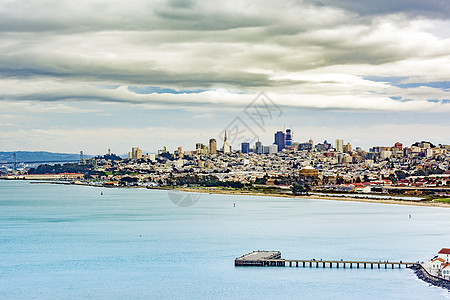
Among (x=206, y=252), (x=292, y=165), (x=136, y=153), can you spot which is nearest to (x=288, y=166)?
(x=292, y=165)

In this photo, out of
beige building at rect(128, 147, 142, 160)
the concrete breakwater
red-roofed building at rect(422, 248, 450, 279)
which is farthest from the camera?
beige building at rect(128, 147, 142, 160)

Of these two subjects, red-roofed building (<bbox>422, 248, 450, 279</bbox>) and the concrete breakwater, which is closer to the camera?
the concrete breakwater

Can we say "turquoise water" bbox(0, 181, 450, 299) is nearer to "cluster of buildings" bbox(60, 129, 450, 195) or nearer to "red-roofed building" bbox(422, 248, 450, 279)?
"red-roofed building" bbox(422, 248, 450, 279)

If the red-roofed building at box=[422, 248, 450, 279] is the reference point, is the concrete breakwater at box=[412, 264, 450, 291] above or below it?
below

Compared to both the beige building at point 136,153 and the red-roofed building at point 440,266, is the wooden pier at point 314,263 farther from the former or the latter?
the beige building at point 136,153

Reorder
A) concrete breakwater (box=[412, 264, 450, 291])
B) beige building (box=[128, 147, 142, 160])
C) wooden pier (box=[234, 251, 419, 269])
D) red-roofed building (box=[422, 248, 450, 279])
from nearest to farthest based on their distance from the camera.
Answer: concrete breakwater (box=[412, 264, 450, 291]) < red-roofed building (box=[422, 248, 450, 279]) < wooden pier (box=[234, 251, 419, 269]) < beige building (box=[128, 147, 142, 160])

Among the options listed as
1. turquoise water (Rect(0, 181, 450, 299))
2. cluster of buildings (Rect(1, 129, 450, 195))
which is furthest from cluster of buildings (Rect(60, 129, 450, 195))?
turquoise water (Rect(0, 181, 450, 299))

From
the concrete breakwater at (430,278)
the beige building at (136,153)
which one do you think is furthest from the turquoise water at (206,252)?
the beige building at (136,153)
